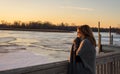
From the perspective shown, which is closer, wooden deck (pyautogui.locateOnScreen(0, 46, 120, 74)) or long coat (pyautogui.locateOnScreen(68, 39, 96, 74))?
wooden deck (pyautogui.locateOnScreen(0, 46, 120, 74))

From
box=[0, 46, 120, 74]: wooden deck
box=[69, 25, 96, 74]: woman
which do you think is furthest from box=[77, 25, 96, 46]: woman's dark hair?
box=[0, 46, 120, 74]: wooden deck

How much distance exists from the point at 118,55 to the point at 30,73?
284 centimetres

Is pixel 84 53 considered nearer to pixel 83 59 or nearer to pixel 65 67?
pixel 83 59

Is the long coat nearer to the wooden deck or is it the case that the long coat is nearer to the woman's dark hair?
the woman's dark hair

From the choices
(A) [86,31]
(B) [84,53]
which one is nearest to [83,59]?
(B) [84,53]

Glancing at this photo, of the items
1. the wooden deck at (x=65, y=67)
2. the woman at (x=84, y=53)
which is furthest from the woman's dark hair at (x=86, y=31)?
the wooden deck at (x=65, y=67)

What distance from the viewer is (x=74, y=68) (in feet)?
14.4

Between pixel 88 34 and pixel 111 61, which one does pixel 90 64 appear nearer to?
pixel 88 34

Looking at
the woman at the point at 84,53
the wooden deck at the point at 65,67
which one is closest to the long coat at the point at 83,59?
the woman at the point at 84,53

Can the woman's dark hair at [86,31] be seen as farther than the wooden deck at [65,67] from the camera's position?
Yes

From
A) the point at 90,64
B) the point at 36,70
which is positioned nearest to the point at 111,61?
the point at 90,64

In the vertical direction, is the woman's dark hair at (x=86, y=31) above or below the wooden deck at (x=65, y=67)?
above

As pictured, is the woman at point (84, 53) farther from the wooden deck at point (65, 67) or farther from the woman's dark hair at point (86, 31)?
the wooden deck at point (65, 67)

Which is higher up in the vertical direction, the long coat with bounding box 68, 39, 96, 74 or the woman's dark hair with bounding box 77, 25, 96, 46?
the woman's dark hair with bounding box 77, 25, 96, 46
